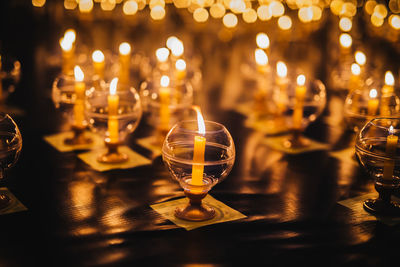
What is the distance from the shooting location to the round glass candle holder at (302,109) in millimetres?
2334

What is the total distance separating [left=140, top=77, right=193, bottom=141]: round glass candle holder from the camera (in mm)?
2297

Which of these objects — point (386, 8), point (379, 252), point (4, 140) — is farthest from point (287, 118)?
point (386, 8)

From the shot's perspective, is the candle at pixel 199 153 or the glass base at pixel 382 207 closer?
the candle at pixel 199 153

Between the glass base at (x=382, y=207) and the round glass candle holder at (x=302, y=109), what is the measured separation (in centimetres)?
67

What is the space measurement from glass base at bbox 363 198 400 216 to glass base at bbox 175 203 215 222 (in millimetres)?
489

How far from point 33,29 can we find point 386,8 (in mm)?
4414

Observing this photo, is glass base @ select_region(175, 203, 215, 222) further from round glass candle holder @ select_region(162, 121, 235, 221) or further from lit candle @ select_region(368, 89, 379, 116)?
lit candle @ select_region(368, 89, 379, 116)

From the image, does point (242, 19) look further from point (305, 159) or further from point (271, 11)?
point (305, 159)

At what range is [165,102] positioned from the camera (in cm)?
230

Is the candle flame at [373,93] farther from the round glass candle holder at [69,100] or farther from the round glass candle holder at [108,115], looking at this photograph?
the round glass candle holder at [69,100]

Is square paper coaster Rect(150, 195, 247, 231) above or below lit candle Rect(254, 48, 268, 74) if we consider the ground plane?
below

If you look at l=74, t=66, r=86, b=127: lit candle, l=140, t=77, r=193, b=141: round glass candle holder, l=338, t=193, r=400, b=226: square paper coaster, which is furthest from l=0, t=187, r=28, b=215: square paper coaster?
l=338, t=193, r=400, b=226: square paper coaster

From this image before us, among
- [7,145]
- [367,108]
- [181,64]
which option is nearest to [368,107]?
[367,108]

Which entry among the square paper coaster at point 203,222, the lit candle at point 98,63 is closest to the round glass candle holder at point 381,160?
the square paper coaster at point 203,222
